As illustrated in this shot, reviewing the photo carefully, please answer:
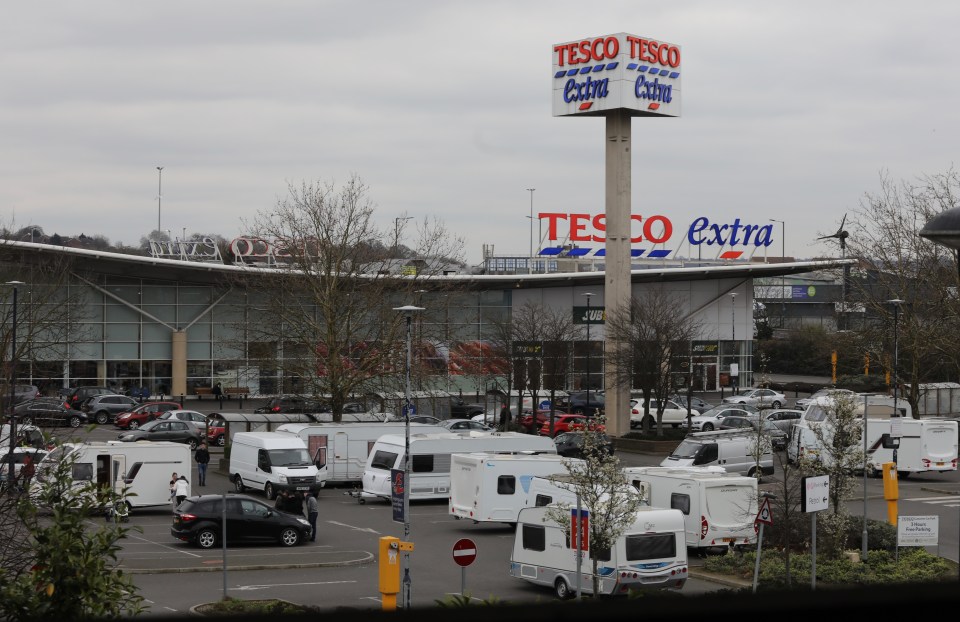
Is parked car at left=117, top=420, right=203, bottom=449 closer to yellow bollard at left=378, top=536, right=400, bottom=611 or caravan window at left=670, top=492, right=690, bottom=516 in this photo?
caravan window at left=670, top=492, right=690, bottom=516

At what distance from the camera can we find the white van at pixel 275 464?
118ft

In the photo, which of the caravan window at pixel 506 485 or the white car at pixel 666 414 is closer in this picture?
the caravan window at pixel 506 485

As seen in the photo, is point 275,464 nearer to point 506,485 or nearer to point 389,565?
point 506,485

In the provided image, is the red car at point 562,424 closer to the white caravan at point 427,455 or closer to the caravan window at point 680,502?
the white caravan at point 427,455

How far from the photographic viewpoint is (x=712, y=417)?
58.4 m

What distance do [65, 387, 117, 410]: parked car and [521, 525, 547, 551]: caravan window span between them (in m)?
45.1

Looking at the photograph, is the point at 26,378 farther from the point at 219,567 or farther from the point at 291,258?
the point at 219,567

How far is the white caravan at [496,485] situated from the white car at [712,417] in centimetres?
2562

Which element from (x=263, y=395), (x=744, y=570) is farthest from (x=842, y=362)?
(x=744, y=570)

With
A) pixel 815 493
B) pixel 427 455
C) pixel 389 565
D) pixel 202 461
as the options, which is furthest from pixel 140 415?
pixel 815 493

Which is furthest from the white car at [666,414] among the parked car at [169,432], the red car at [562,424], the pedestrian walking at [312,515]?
the pedestrian walking at [312,515]

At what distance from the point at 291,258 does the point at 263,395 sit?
27.5 meters

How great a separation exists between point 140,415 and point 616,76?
28500 millimetres

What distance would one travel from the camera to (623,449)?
52.8 m
